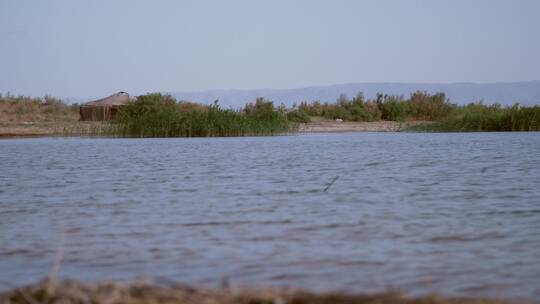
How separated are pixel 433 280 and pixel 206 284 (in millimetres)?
1442

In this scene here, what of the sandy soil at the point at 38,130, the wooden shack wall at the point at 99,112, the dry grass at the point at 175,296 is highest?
the wooden shack wall at the point at 99,112

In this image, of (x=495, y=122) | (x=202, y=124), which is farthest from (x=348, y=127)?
(x=202, y=124)

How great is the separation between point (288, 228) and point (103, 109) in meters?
42.2

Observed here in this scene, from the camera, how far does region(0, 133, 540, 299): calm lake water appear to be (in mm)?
5711

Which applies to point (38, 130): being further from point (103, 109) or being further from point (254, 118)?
point (254, 118)

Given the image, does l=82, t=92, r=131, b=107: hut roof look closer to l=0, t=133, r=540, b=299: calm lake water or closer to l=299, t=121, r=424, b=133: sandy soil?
l=299, t=121, r=424, b=133: sandy soil

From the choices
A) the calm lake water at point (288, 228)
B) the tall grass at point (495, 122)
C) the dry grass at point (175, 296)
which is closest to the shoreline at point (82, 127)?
the tall grass at point (495, 122)

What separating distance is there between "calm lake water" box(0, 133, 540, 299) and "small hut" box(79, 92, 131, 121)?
1338 inches

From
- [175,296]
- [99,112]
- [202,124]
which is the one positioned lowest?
[175,296]

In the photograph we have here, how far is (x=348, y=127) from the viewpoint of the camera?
4641 centimetres

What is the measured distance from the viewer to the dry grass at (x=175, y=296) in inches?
176

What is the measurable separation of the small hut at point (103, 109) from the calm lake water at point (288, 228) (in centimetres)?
3399

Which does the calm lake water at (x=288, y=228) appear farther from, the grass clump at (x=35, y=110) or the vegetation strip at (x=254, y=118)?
the grass clump at (x=35, y=110)

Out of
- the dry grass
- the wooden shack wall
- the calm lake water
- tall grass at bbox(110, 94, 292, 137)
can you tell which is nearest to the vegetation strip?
tall grass at bbox(110, 94, 292, 137)
